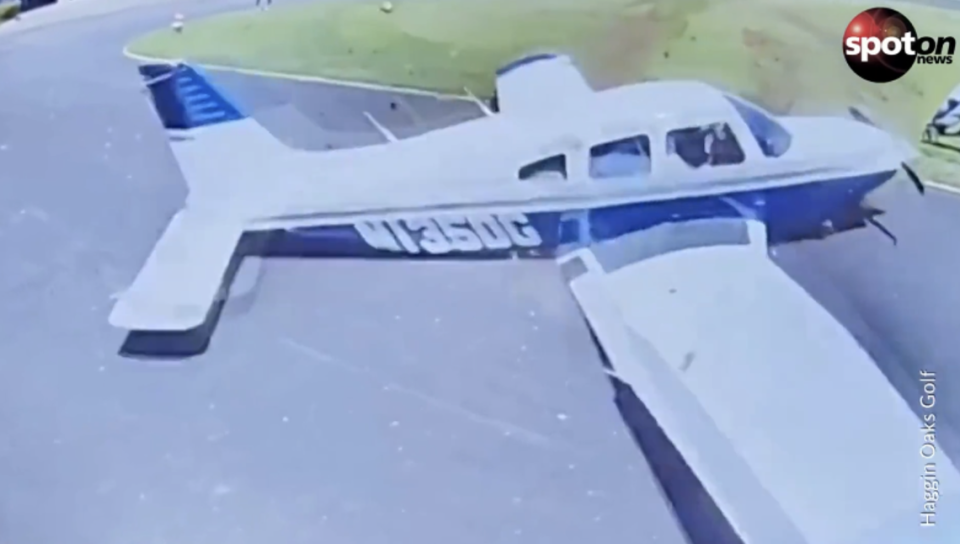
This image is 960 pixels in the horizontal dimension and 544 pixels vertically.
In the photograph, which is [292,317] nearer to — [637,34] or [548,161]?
[548,161]

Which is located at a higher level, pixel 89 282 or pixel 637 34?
pixel 637 34

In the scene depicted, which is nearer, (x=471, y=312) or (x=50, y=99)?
(x=471, y=312)

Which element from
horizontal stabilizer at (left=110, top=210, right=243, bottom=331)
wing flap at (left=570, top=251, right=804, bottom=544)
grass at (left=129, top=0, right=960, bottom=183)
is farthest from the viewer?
grass at (left=129, top=0, right=960, bottom=183)

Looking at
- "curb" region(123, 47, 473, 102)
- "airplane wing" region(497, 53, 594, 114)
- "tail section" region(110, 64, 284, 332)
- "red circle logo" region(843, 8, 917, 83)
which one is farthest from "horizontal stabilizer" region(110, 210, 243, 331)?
"red circle logo" region(843, 8, 917, 83)

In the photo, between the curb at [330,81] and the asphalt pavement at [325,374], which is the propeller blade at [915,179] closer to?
the asphalt pavement at [325,374]

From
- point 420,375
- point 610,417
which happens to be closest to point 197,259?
point 420,375

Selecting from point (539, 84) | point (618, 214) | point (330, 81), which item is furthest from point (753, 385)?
point (330, 81)

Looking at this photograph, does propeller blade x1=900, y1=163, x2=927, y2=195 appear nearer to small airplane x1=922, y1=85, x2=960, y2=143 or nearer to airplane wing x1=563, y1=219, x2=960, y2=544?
small airplane x1=922, y1=85, x2=960, y2=143
